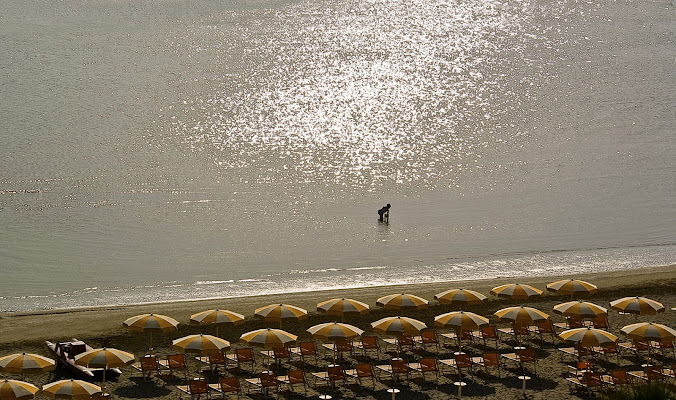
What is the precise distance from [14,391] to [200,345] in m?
3.79

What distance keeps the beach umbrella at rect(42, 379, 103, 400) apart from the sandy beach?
164 cm

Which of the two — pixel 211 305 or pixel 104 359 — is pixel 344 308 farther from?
pixel 104 359

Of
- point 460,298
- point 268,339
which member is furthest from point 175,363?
point 460,298

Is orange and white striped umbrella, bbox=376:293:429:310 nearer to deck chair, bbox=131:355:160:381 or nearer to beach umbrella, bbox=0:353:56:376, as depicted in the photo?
deck chair, bbox=131:355:160:381

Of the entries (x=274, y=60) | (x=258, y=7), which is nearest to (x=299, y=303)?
(x=274, y=60)

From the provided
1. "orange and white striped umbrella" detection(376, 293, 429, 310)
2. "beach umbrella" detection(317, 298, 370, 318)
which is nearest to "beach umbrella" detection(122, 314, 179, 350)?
"beach umbrella" detection(317, 298, 370, 318)

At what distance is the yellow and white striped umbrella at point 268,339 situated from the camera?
21109 millimetres

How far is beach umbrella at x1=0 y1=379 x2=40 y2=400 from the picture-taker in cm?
1823

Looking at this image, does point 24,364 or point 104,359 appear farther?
point 104,359

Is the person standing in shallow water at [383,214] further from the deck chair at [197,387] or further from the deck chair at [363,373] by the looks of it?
the deck chair at [197,387]

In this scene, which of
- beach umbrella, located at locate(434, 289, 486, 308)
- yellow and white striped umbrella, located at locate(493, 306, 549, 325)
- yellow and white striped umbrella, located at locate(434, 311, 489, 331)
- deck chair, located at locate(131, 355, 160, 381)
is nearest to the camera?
deck chair, located at locate(131, 355, 160, 381)

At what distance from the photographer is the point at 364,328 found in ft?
80.7

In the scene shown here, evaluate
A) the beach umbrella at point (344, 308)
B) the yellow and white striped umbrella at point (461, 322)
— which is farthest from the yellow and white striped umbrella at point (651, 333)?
the beach umbrella at point (344, 308)

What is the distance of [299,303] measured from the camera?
27.2 metres
